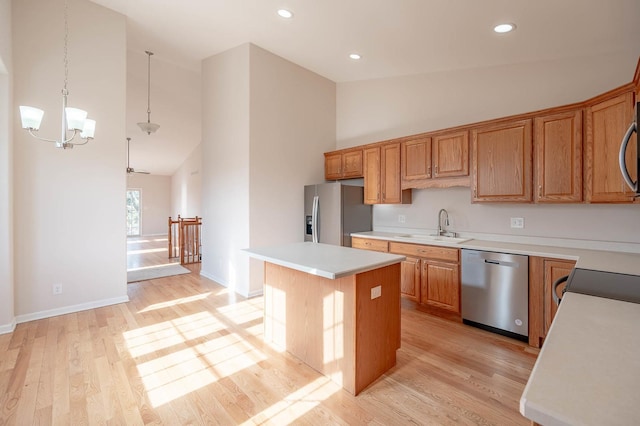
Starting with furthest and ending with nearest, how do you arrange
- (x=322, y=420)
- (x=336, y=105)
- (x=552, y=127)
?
(x=336, y=105) → (x=552, y=127) → (x=322, y=420)

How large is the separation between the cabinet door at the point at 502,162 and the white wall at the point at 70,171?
435 centimetres

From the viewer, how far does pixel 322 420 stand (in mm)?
1807

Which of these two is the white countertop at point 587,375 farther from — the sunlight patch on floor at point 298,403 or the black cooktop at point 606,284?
the sunlight patch on floor at point 298,403

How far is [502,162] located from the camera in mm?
3082

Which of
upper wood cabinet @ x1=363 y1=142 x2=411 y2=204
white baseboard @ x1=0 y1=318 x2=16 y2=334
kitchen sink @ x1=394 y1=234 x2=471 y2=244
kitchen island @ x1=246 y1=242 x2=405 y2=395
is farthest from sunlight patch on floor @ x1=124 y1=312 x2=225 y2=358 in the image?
upper wood cabinet @ x1=363 y1=142 x2=411 y2=204

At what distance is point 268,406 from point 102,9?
4.81m

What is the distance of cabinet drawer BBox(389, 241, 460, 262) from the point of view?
3.25m

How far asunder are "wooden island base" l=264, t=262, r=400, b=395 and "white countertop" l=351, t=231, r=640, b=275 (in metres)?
1.22

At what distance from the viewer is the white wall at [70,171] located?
3207 mm

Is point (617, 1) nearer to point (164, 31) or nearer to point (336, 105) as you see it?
point (336, 105)

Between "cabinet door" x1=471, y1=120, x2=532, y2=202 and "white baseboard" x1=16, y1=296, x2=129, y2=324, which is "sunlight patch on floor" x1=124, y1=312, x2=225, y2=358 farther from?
"cabinet door" x1=471, y1=120, x2=532, y2=202

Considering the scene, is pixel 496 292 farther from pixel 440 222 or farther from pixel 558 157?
pixel 558 157

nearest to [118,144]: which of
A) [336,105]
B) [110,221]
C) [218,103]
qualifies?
[110,221]

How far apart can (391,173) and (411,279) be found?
57.5 inches
